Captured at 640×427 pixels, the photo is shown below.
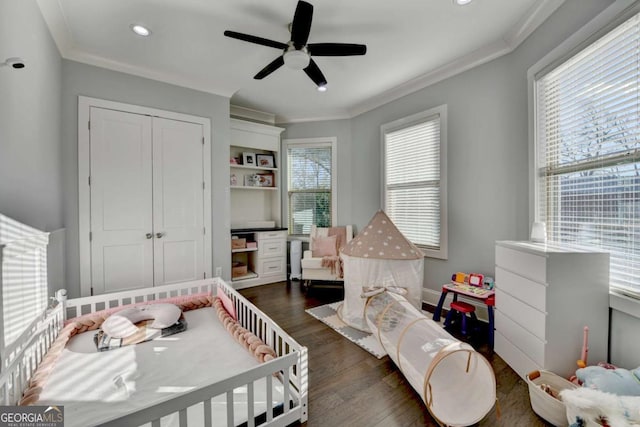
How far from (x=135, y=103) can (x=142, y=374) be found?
8.56ft

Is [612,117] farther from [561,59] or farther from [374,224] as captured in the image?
[374,224]

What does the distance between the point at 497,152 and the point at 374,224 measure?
1.34 meters

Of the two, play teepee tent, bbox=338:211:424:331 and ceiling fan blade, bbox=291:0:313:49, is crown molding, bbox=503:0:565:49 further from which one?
play teepee tent, bbox=338:211:424:331

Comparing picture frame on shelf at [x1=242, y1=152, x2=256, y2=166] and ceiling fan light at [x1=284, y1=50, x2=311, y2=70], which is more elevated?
ceiling fan light at [x1=284, y1=50, x2=311, y2=70]

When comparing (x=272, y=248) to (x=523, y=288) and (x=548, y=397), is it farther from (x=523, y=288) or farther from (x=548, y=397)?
(x=548, y=397)

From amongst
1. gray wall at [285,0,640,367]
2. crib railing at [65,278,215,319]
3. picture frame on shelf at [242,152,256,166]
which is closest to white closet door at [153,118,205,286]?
crib railing at [65,278,215,319]

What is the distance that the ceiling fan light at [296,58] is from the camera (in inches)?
79.0

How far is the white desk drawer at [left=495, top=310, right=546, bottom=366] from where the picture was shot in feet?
5.16

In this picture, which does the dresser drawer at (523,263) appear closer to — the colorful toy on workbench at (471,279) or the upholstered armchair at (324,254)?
the colorful toy on workbench at (471,279)

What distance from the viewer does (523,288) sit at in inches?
67.3

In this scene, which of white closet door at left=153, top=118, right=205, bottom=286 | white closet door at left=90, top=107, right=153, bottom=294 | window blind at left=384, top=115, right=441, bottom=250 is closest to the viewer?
white closet door at left=90, top=107, right=153, bottom=294

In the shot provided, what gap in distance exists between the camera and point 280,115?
4.25 meters

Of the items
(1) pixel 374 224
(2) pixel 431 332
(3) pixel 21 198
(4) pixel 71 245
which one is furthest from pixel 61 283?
(2) pixel 431 332

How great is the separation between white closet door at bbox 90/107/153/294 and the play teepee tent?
7.15ft
